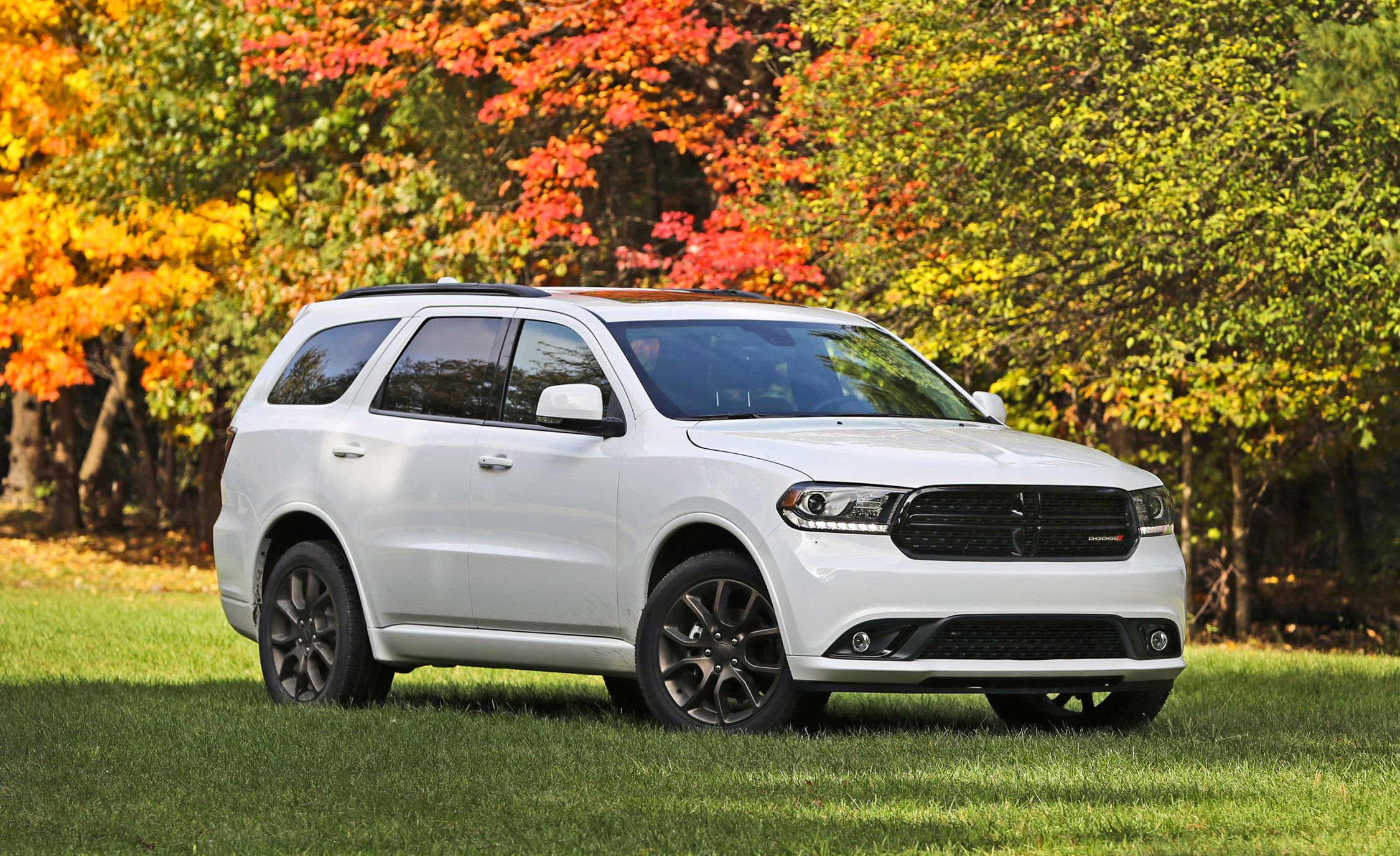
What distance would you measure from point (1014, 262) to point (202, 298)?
12.0 meters

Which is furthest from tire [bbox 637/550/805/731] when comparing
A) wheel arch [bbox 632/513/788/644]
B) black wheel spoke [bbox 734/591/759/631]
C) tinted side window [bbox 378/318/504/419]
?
tinted side window [bbox 378/318/504/419]

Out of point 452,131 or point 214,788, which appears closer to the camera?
point 214,788

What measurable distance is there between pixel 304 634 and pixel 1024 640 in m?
3.68

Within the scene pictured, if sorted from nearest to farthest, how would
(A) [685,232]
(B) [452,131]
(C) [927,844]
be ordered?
(C) [927,844] < (A) [685,232] < (B) [452,131]

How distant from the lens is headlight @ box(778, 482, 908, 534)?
7.87m

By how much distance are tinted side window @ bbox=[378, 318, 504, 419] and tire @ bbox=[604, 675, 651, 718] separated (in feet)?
5.17

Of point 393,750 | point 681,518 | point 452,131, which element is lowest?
point 393,750

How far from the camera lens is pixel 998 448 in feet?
27.3

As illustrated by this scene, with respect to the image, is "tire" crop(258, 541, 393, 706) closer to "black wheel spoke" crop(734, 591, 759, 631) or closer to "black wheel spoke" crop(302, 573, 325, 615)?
"black wheel spoke" crop(302, 573, 325, 615)

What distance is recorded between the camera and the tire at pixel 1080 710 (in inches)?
346

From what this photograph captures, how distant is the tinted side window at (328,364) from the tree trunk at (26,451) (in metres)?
28.9

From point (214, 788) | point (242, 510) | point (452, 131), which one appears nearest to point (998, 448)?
point (214, 788)

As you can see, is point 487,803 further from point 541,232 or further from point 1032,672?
point 541,232

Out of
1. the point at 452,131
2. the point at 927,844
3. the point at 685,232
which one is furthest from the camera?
the point at 452,131
